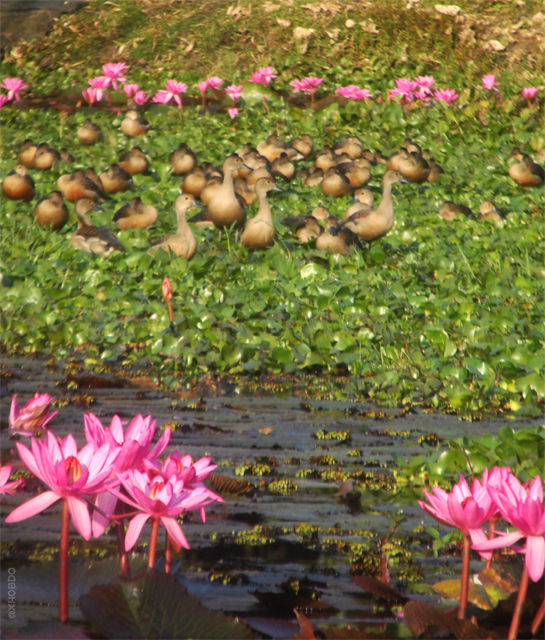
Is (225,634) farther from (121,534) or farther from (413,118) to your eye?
(413,118)

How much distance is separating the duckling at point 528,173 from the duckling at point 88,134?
4.91 m

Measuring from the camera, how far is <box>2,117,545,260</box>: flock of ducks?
5945 millimetres

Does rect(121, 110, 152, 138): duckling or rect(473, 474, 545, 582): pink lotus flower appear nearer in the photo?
rect(473, 474, 545, 582): pink lotus flower

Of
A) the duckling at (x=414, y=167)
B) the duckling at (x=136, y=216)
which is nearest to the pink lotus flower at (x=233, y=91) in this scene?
the duckling at (x=414, y=167)

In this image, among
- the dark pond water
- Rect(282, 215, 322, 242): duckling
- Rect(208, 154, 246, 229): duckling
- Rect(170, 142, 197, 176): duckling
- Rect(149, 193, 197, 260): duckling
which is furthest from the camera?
Rect(170, 142, 197, 176): duckling

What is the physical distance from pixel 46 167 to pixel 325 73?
4.44m

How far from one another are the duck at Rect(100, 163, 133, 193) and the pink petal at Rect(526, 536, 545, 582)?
261 inches

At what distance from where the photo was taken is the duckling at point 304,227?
240 inches

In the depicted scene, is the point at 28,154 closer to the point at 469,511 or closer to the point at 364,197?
the point at 364,197

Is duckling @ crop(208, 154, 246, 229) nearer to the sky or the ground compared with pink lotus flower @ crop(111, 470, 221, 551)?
nearer to the ground

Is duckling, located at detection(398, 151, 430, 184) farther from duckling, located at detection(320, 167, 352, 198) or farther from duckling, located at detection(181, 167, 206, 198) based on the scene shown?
duckling, located at detection(181, 167, 206, 198)

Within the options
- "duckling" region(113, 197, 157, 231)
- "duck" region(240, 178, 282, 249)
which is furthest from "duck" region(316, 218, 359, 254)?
Answer: "duckling" region(113, 197, 157, 231)

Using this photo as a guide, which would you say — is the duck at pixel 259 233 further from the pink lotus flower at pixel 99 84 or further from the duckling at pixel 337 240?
the pink lotus flower at pixel 99 84

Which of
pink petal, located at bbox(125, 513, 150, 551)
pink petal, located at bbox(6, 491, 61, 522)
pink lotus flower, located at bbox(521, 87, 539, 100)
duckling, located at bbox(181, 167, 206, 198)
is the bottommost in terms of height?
pink lotus flower, located at bbox(521, 87, 539, 100)
